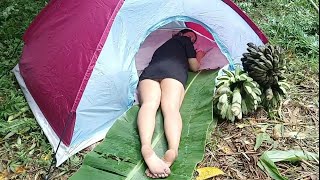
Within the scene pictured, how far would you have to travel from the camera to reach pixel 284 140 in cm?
244

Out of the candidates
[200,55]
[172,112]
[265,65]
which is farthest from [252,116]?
[200,55]

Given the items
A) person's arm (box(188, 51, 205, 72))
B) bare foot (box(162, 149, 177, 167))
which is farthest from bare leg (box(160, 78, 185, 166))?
person's arm (box(188, 51, 205, 72))

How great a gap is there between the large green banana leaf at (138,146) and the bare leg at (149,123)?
53mm

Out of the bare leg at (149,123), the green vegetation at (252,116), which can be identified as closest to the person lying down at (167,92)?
the bare leg at (149,123)

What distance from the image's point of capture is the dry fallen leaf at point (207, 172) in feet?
7.27

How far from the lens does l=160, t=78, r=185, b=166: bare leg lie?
7.30 feet

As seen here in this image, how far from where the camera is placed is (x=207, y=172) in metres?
2.25

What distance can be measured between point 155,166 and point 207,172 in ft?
0.94

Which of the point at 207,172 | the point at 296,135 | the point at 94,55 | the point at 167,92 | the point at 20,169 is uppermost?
the point at 94,55

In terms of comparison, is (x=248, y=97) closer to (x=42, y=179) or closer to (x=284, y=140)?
(x=284, y=140)

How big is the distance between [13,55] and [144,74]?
3.95 feet

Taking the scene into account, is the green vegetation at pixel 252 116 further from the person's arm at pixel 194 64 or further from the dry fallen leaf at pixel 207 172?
the person's arm at pixel 194 64

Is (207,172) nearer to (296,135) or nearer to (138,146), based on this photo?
(138,146)

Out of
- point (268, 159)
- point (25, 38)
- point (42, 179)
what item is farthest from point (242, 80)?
point (25, 38)
